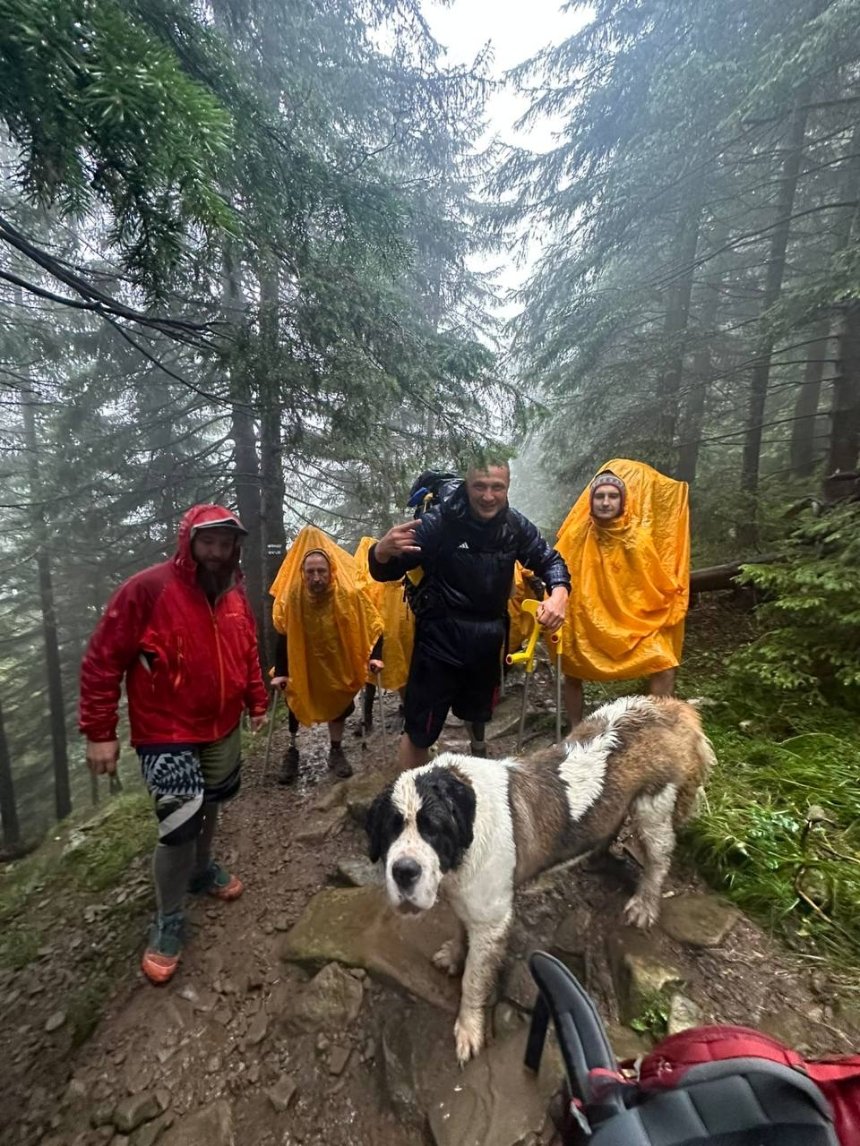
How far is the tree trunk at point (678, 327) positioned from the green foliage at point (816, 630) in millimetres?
4288

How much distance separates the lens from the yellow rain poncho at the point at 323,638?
5.05m

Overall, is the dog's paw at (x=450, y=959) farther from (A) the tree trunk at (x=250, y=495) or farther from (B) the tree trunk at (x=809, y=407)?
(B) the tree trunk at (x=809, y=407)

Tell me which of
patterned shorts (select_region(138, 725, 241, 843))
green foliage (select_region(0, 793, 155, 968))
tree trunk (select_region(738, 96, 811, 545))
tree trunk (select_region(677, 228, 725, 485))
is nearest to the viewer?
patterned shorts (select_region(138, 725, 241, 843))

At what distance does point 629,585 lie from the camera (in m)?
4.46

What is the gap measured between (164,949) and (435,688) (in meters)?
2.40

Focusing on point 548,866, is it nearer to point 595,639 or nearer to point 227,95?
point 595,639

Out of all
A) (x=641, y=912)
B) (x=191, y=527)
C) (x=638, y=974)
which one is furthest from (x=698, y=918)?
(x=191, y=527)

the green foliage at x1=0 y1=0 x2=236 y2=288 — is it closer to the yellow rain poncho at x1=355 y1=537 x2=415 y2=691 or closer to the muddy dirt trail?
the yellow rain poncho at x1=355 y1=537 x2=415 y2=691

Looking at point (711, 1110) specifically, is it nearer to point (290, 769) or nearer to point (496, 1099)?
point (496, 1099)

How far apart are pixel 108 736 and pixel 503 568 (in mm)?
2591

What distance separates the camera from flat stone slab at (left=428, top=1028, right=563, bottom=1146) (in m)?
1.90

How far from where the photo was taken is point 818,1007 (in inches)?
82.6

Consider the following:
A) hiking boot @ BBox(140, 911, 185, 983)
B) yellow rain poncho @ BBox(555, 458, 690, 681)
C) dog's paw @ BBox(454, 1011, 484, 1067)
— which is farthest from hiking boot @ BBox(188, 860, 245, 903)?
yellow rain poncho @ BBox(555, 458, 690, 681)


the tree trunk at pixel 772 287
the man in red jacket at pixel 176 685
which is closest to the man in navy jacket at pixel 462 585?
the man in red jacket at pixel 176 685
